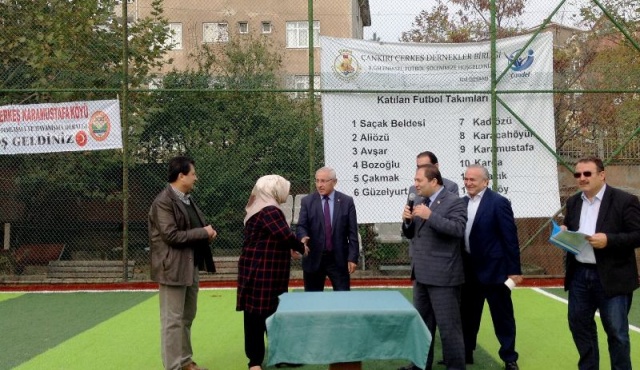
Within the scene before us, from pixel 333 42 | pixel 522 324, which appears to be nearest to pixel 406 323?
pixel 522 324

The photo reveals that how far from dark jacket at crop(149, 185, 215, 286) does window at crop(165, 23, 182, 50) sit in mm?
7080

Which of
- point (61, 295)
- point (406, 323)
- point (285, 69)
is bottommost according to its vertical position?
point (61, 295)

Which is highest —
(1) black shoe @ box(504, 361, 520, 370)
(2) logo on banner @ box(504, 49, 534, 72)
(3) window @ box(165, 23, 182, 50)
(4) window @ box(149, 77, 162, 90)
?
(3) window @ box(165, 23, 182, 50)

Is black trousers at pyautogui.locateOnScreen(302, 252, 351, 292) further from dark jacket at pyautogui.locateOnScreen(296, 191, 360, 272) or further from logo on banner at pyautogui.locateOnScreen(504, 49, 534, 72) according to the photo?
logo on banner at pyautogui.locateOnScreen(504, 49, 534, 72)

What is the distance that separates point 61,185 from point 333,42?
4.87 meters

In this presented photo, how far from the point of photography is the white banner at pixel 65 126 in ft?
35.5

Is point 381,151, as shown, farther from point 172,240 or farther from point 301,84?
point 172,240

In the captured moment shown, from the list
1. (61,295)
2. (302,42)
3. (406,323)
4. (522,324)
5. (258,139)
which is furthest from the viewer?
(302,42)

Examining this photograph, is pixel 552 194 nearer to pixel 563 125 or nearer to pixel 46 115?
pixel 563 125

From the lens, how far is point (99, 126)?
427 inches

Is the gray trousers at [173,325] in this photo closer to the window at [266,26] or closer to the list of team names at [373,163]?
the list of team names at [373,163]

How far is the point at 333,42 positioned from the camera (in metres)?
10.7

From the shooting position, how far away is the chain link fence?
10.7m

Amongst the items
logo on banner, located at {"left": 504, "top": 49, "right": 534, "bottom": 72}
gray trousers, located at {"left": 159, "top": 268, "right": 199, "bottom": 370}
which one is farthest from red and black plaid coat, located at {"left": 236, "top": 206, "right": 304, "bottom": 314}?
logo on banner, located at {"left": 504, "top": 49, "right": 534, "bottom": 72}
